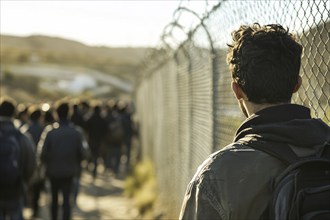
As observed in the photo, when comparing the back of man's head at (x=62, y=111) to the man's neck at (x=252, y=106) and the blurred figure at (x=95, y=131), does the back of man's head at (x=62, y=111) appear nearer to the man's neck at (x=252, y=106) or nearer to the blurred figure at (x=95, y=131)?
the man's neck at (x=252, y=106)

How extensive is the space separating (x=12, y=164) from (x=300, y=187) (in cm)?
469

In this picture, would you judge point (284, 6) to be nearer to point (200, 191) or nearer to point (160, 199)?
point (200, 191)

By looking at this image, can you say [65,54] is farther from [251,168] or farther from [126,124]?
[251,168]

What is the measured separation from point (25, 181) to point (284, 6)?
4295 mm

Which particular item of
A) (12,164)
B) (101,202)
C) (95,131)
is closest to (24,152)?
(12,164)

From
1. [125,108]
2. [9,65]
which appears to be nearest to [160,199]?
[125,108]

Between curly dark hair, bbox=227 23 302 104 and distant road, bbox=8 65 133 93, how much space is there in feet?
218

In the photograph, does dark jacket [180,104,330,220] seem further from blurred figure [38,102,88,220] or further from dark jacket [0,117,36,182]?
blurred figure [38,102,88,220]

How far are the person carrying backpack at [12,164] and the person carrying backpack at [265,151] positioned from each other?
4305 millimetres

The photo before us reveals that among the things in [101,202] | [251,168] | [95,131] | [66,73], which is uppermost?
[251,168]

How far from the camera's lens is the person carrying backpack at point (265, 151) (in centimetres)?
195

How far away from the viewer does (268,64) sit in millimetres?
2088

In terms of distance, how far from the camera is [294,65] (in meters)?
2.12

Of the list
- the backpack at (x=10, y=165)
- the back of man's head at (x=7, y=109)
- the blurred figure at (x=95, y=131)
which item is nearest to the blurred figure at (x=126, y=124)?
the blurred figure at (x=95, y=131)
